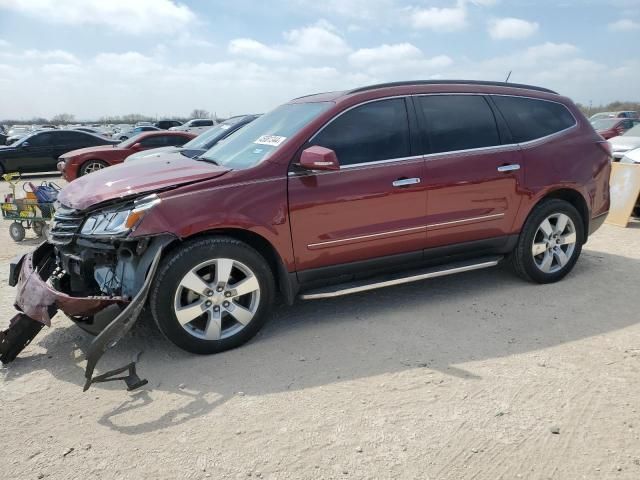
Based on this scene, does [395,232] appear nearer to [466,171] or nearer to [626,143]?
[466,171]

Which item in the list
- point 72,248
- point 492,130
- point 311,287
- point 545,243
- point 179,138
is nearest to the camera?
point 72,248

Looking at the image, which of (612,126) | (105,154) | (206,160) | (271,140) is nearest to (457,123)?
(271,140)

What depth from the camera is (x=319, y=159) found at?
3613mm

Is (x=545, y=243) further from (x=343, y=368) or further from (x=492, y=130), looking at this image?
(x=343, y=368)

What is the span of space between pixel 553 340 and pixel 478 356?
649 millimetres

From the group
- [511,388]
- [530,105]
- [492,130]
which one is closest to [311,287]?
[511,388]

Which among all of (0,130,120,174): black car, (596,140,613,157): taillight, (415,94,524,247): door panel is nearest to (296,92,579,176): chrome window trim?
(415,94,524,247): door panel

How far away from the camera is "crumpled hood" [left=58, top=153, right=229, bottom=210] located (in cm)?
353

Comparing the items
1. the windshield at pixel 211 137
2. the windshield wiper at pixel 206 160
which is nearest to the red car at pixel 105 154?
the windshield at pixel 211 137

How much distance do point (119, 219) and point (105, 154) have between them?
1043 cm

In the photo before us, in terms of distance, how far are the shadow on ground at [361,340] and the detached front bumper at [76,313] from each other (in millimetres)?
155

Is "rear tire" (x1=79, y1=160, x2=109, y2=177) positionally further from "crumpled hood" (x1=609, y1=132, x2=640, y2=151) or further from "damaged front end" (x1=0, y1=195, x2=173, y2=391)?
"crumpled hood" (x1=609, y1=132, x2=640, y2=151)

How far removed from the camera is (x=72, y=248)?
12.0 ft

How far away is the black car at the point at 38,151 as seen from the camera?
55.1 feet
